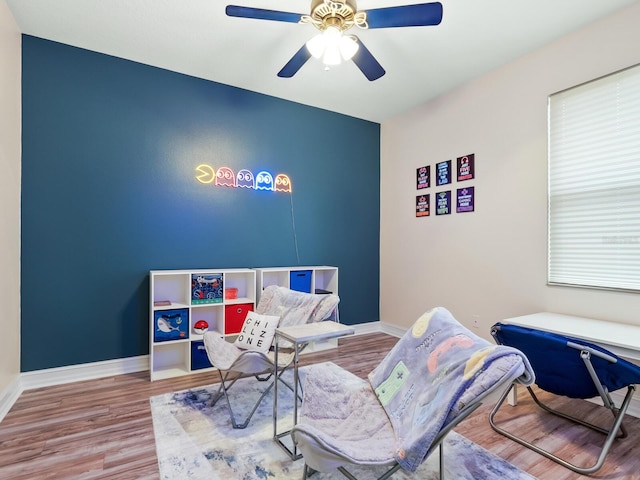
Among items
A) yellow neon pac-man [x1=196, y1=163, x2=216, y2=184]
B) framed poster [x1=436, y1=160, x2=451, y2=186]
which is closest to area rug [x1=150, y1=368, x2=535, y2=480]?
yellow neon pac-man [x1=196, y1=163, x2=216, y2=184]

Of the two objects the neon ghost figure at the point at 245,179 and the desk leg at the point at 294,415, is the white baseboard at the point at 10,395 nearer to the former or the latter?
the desk leg at the point at 294,415

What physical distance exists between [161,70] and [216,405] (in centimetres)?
320

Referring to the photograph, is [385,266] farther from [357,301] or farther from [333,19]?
[333,19]

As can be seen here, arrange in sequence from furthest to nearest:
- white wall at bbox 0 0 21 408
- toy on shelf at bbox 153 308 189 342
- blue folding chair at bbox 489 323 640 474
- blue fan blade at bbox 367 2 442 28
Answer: toy on shelf at bbox 153 308 189 342 < white wall at bbox 0 0 21 408 < blue fan blade at bbox 367 2 442 28 < blue folding chair at bbox 489 323 640 474

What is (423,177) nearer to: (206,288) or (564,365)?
(564,365)

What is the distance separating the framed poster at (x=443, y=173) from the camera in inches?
157

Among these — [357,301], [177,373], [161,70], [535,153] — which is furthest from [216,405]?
[535,153]

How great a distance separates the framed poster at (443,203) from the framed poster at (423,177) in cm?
22

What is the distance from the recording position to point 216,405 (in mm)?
2645

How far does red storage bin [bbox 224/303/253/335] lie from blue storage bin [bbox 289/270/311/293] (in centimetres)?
58

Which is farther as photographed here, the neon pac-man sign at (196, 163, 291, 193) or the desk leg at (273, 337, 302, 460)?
the neon pac-man sign at (196, 163, 291, 193)

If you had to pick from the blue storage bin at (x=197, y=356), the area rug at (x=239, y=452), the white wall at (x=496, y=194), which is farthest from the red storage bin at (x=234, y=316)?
the white wall at (x=496, y=194)

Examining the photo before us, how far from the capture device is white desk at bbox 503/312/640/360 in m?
2.09

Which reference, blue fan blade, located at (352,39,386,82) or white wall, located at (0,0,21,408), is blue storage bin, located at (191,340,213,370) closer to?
white wall, located at (0,0,21,408)
